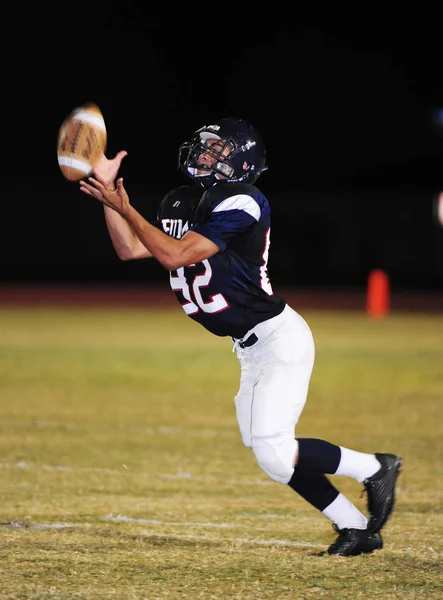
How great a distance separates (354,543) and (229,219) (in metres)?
1.43

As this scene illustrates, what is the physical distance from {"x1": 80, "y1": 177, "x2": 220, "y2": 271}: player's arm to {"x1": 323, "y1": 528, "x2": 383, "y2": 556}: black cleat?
1.31 m

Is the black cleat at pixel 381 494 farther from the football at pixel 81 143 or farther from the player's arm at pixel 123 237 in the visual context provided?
the football at pixel 81 143

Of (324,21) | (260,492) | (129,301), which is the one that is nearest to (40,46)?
(324,21)

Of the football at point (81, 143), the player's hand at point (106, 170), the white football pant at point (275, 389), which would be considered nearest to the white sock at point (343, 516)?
the white football pant at point (275, 389)

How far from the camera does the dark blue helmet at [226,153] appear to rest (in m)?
4.75

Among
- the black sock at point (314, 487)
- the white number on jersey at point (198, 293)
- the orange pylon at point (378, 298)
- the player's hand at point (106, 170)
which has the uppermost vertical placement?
the player's hand at point (106, 170)

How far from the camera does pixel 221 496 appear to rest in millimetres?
6020

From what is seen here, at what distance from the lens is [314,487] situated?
15.4 ft

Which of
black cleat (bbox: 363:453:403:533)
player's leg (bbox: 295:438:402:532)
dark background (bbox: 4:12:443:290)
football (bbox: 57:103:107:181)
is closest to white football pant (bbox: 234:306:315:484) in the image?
player's leg (bbox: 295:438:402:532)

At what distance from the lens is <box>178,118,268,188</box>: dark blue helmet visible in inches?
187

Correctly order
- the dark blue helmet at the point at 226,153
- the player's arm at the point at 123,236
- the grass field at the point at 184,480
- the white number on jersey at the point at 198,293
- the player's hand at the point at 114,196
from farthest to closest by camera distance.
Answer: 1. the player's arm at the point at 123,236
2. the dark blue helmet at the point at 226,153
3. the white number on jersey at the point at 198,293
4. the player's hand at the point at 114,196
5. the grass field at the point at 184,480

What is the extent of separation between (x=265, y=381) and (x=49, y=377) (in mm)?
6664

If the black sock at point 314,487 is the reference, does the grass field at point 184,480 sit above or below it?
below

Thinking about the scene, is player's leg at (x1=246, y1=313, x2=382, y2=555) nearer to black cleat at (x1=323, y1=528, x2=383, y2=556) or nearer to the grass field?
black cleat at (x1=323, y1=528, x2=383, y2=556)
